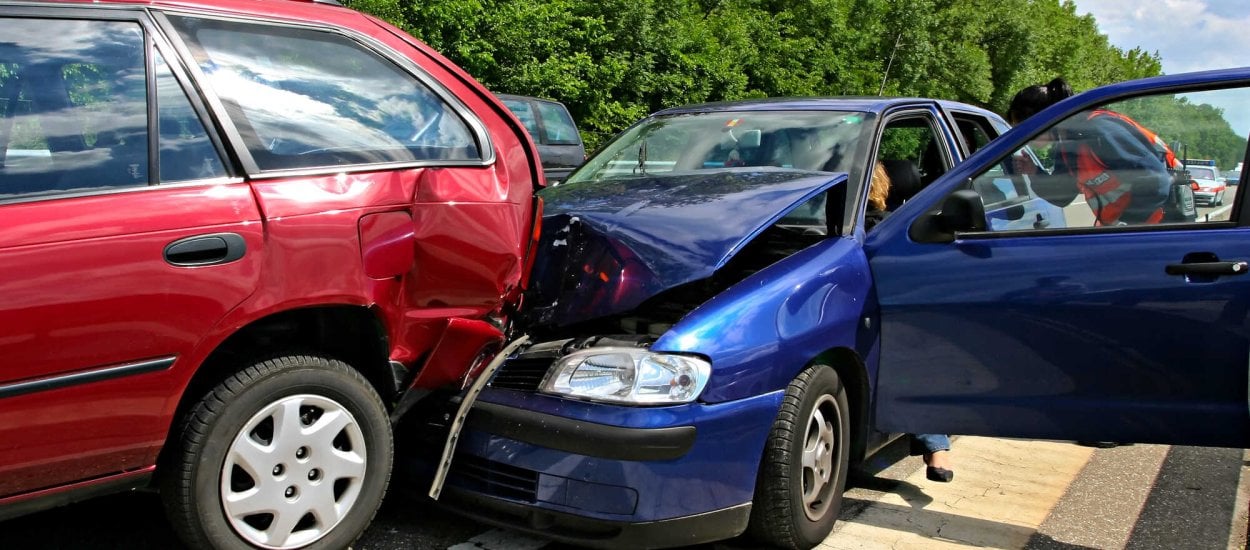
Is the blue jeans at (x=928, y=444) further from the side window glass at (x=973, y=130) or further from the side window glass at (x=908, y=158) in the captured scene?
the side window glass at (x=973, y=130)

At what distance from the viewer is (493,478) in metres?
3.34

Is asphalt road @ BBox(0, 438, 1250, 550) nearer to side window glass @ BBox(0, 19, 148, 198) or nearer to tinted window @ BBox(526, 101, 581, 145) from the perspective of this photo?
side window glass @ BBox(0, 19, 148, 198)

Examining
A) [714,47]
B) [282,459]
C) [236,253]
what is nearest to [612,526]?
[282,459]

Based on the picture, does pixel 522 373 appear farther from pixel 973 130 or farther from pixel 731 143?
pixel 973 130

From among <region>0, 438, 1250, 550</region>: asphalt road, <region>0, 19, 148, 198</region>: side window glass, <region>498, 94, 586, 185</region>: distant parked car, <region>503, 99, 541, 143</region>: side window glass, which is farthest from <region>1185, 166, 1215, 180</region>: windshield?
<region>503, 99, 541, 143</region>: side window glass

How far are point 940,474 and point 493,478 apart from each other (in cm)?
210

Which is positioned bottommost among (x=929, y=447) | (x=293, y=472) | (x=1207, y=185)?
(x=929, y=447)

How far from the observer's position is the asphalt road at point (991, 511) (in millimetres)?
3598

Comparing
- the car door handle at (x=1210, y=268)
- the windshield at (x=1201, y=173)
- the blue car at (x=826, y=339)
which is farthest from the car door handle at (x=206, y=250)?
the windshield at (x=1201, y=173)

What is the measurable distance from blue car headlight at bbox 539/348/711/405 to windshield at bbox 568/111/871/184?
1.56 m

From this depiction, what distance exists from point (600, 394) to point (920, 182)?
283 centimetres

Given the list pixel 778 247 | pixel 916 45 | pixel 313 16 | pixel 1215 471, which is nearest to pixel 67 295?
pixel 313 16

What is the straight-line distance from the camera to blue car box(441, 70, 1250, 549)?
3.18 m

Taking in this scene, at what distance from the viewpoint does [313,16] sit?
340 centimetres
